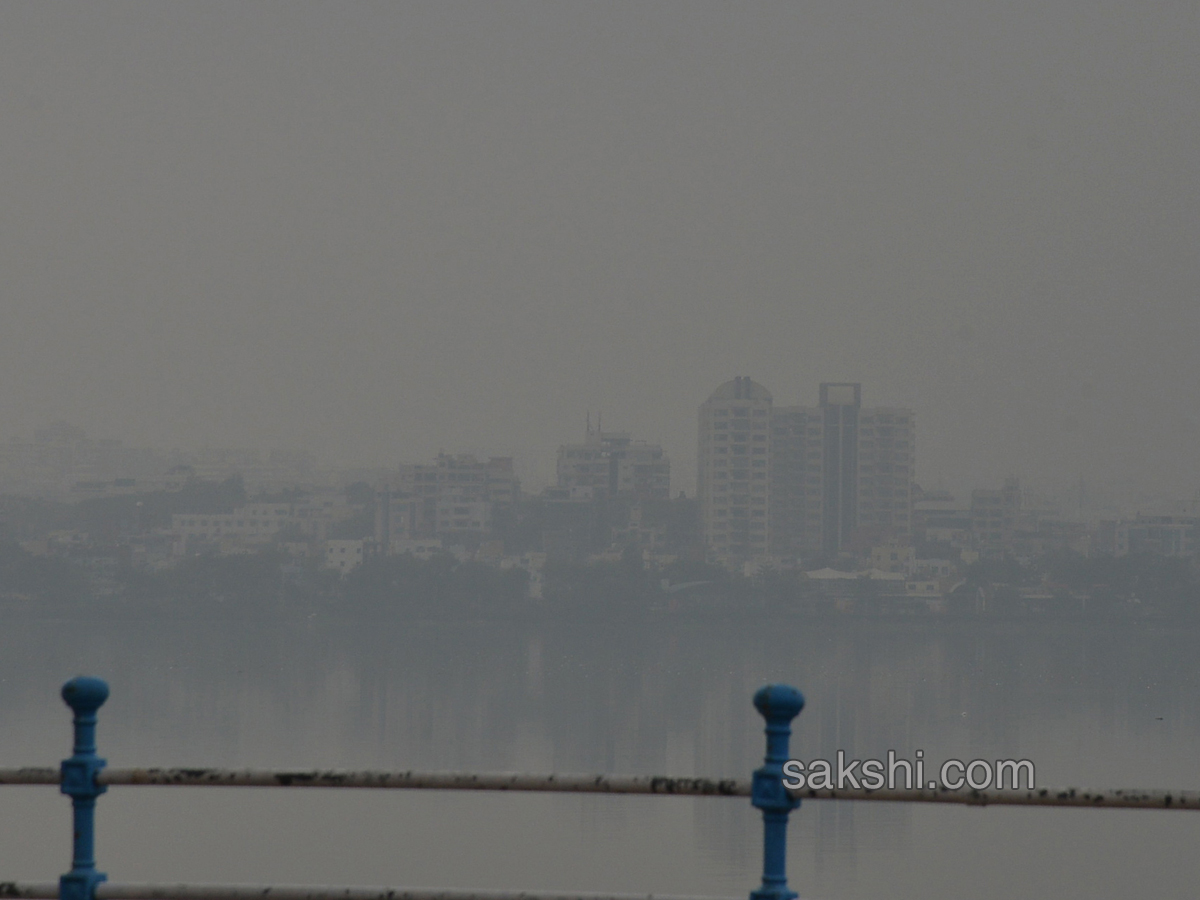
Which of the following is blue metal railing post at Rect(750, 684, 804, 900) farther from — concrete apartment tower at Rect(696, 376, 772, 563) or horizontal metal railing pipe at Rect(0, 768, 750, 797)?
concrete apartment tower at Rect(696, 376, 772, 563)

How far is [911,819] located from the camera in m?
30.4

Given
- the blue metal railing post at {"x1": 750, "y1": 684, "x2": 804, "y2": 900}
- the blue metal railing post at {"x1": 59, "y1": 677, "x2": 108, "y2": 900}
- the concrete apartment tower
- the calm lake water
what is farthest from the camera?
the concrete apartment tower

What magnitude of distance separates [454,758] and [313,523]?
63.7m

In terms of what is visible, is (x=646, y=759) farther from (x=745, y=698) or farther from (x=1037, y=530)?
(x=1037, y=530)

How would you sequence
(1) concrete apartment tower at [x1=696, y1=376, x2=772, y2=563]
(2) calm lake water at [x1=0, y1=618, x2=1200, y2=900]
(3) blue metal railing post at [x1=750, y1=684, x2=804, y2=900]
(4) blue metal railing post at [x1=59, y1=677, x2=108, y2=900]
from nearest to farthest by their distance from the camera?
(3) blue metal railing post at [x1=750, y1=684, x2=804, y2=900], (4) blue metal railing post at [x1=59, y1=677, x2=108, y2=900], (2) calm lake water at [x1=0, y1=618, x2=1200, y2=900], (1) concrete apartment tower at [x1=696, y1=376, x2=772, y2=563]

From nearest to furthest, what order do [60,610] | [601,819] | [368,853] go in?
1. [368,853]
2. [601,819]
3. [60,610]

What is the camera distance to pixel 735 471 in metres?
100

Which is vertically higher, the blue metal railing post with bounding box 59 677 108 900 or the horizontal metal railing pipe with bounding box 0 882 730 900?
the blue metal railing post with bounding box 59 677 108 900

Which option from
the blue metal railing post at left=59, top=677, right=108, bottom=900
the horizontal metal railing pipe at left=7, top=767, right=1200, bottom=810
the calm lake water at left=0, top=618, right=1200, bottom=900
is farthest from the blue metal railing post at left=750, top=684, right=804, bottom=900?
the calm lake water at left=0, top=618, right=1200, bottom=900

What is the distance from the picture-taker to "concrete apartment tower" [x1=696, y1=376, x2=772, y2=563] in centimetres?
9644

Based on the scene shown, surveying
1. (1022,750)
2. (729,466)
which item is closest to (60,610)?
(729,466)

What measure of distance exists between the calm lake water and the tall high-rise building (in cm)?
1693

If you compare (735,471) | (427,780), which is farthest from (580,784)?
(735,471)

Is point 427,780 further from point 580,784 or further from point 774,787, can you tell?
point 774,787
